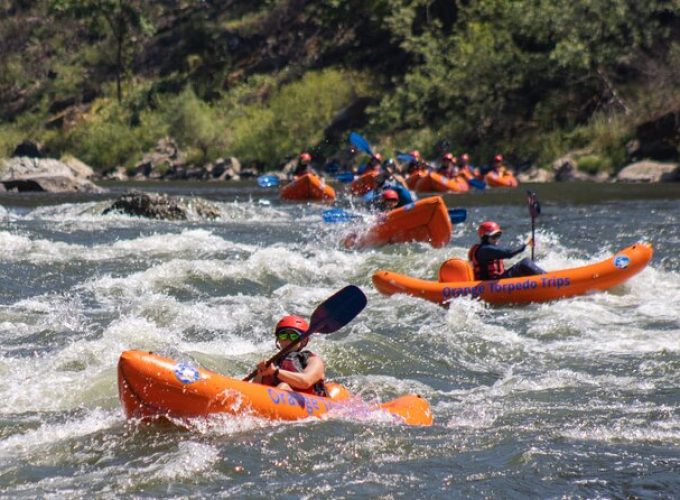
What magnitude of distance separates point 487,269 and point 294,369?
4.84m

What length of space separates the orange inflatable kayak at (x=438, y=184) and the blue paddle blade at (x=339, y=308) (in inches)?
687

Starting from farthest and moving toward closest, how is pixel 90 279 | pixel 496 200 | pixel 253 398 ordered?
pixel 496 200
pixel 90 279
pixel 253 398

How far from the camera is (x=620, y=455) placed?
6059 mm

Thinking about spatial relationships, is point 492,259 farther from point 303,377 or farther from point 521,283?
point 303,377

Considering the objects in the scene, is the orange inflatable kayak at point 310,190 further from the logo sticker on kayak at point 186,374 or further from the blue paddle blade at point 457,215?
the logo sticker on kayak at point 186,374

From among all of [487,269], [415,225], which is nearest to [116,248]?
[415,225]

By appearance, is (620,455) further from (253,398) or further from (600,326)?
(600,326)

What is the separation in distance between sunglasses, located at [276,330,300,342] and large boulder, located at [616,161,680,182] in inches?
863

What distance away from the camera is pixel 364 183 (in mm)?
22641

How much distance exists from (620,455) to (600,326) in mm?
4207

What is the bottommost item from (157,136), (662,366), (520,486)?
(157,136)

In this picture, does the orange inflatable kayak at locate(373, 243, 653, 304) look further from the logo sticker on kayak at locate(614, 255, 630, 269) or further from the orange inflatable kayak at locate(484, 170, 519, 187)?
the orange inflatable kayak at locate(484, 170, 519, 187)

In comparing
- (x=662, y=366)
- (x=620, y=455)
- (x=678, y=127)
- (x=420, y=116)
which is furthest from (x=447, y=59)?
(x=620, y=455)

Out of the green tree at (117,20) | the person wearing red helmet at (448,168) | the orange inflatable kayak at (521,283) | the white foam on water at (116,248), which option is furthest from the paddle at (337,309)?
the green tree at (117,20)
